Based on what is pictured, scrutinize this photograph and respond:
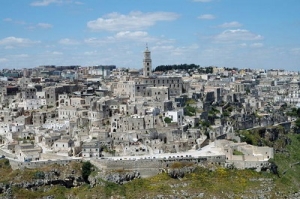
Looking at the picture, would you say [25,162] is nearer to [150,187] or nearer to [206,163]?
A: [150,187]

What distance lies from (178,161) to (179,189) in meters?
2.65

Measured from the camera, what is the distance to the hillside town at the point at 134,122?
39781mm

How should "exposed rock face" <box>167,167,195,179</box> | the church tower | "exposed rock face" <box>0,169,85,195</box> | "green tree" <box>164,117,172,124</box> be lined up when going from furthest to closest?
the church tower → "green tree" <box>164,117,172,124</box> → "exposed rock face" <box>167,167,195,179</box> → "exposed rock face" <box>0,169,85,195</box>

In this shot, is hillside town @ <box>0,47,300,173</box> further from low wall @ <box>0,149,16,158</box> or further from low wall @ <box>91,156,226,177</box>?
low wall @ <box>91,156,226,177</box>

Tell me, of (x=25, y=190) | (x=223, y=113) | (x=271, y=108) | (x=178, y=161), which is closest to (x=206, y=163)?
(x=178, y=161)

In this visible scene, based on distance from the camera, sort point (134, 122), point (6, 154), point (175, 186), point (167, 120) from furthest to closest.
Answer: point (167, 120), point (134, 122), point (6, 154), point (175, 186)

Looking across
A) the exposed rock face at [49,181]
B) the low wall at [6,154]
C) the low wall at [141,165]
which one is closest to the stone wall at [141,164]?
the low wall at [141,165]

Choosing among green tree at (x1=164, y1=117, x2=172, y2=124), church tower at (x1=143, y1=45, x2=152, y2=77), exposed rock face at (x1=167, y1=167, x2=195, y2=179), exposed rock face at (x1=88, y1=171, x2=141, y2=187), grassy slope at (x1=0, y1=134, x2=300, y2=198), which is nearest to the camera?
grassy slope at (x1=0, y1=134, x2=300, y2=198)

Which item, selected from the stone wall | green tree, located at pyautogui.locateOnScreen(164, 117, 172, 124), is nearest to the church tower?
green tree, located at pyautogui.locateOnScreen(164, 117, 172, 124)

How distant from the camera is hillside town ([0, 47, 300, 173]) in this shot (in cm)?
3978

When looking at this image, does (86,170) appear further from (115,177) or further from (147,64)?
(147,64)

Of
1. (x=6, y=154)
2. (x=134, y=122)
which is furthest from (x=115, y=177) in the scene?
(x=6, y=154)

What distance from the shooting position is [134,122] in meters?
43.7

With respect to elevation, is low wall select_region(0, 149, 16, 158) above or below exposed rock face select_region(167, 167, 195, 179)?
above
